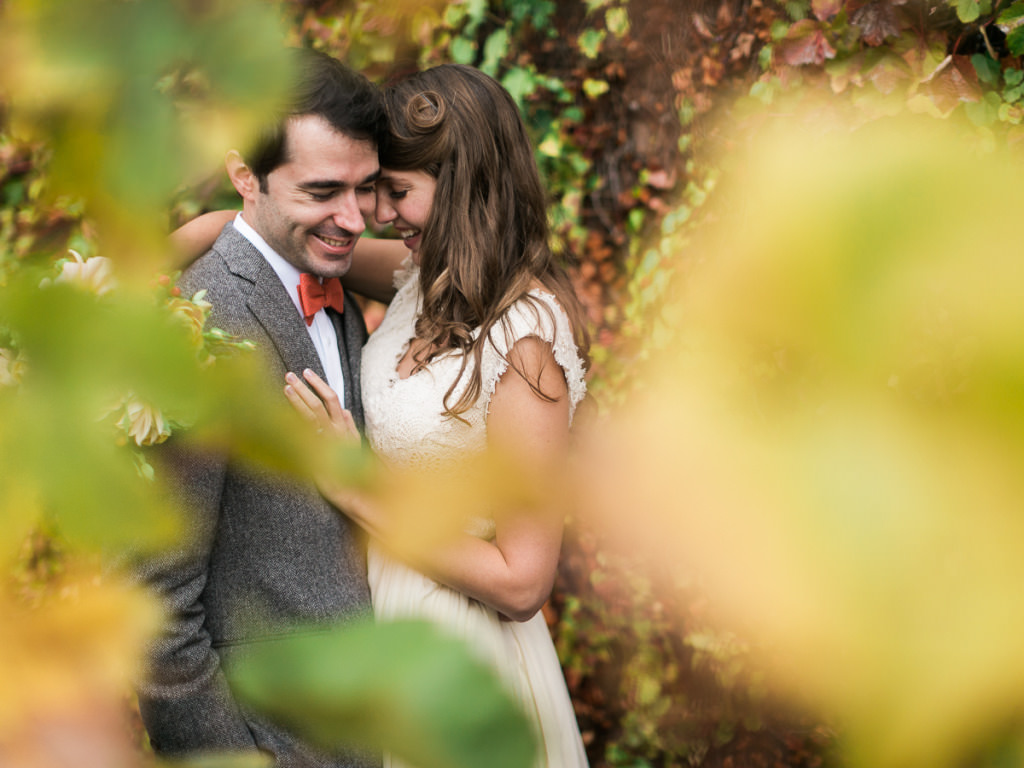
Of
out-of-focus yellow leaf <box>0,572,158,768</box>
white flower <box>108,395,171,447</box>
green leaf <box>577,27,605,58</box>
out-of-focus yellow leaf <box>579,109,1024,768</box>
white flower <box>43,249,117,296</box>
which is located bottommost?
green leaf <box>577,27,605,58</box>

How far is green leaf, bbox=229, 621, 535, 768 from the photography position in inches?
6.1

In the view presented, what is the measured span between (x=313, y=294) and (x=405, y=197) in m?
0.29

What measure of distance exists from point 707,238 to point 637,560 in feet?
0.30

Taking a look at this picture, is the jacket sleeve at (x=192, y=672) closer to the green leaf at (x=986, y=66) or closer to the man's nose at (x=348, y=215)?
the man's nose at (x=348, y=215)

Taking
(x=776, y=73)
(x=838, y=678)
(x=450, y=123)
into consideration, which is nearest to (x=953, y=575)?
(x=838, y=678)

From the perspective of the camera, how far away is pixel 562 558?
2979 millimetres

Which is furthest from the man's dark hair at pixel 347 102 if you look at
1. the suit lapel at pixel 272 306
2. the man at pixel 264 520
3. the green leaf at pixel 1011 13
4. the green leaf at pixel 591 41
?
the green leaf at pixel 591 41

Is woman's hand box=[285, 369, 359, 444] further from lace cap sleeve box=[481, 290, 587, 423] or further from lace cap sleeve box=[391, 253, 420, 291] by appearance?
lace cap sleeve box=[391, 253, 420, 291]

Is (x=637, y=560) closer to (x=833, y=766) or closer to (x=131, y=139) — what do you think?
(x=833, y=766)

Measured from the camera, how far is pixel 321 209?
148 cm

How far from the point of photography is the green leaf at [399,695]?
16 centimetres

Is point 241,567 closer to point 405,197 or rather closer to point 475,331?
point 475,331

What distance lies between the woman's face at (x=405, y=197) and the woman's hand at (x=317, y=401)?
412 millimetres

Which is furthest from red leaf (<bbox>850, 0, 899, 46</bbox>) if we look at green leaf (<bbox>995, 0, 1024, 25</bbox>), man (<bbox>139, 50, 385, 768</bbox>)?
man (<bbox>139, 50, 385, 768</bbox>)
